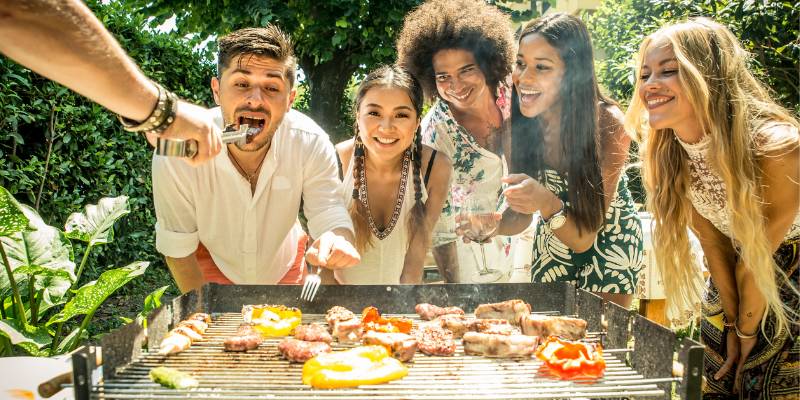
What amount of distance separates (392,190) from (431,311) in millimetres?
1179

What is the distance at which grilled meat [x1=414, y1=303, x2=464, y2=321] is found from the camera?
2977 millimetres

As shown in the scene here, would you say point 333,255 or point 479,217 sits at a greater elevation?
point 479,217

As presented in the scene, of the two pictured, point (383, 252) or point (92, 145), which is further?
point (92, 145)

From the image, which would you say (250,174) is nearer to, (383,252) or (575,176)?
(383,252)

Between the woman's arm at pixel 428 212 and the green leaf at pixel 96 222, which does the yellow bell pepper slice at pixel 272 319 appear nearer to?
the woman's arm at pixel 428 212

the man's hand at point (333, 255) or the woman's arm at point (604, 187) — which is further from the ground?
the woman's arm at point (604, 187)

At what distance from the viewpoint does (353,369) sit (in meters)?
2.22

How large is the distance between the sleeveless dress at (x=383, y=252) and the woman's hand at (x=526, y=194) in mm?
685

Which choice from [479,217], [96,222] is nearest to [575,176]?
[479,217]

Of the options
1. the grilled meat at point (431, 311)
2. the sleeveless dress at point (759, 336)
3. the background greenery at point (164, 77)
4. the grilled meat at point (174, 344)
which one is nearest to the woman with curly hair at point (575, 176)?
the sleeveless dress at point (759, 336)

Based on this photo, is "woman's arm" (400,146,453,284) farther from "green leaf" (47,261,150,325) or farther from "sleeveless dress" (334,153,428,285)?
"green leaf" (47,261,150,325)

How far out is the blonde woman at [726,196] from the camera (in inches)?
106

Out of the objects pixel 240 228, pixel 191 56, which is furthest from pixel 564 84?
pixel 191 56

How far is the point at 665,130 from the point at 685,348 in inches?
62.1
